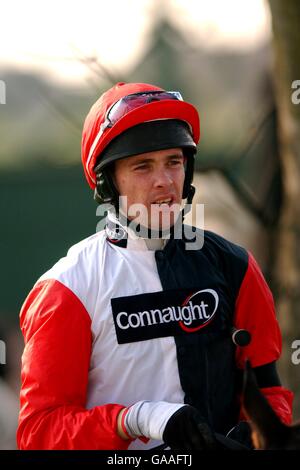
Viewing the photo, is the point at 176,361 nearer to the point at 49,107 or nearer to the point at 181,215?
the point at 181,215

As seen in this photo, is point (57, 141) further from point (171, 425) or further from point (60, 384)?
point (171, 425)

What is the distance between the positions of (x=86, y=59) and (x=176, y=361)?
105 inches

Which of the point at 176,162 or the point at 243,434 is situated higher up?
the point at 176,162

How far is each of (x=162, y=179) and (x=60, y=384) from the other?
2.26 ft

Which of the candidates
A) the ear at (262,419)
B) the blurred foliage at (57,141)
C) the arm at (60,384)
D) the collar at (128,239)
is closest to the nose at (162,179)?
the collar at (128,239)

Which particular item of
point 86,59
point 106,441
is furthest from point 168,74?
point 106,441

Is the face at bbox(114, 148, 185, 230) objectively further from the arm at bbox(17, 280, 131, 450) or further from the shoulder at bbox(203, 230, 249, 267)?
the arm at bbox(17, 280, 131, 450)

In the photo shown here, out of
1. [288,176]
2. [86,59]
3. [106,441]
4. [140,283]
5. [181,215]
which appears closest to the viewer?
[106,441]

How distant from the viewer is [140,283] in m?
2.67

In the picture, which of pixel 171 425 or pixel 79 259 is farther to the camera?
pixel 79 259

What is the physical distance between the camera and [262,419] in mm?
2078

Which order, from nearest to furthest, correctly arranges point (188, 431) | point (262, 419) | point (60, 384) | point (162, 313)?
point (262, 419), point (188, 431), point (60, 384), point (162, 313)

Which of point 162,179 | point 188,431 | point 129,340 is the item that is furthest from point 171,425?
point 162,179

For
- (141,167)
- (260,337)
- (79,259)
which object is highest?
(141,167)
